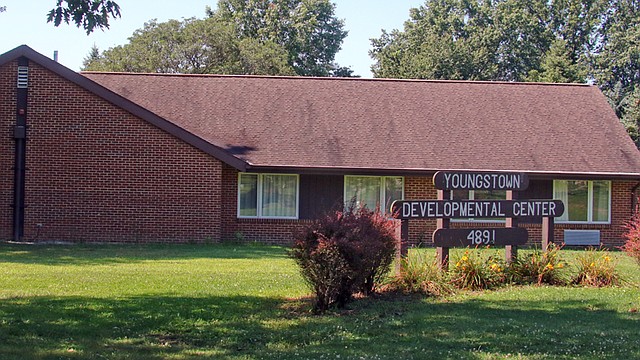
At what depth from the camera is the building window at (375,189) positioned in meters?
22.8

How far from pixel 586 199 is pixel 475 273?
1248 centimetres

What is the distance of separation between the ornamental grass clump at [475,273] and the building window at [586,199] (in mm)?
11577

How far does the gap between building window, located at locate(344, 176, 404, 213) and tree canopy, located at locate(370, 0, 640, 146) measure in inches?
1004

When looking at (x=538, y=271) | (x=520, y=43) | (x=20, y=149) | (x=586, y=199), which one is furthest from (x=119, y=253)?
(x=520, y=43)

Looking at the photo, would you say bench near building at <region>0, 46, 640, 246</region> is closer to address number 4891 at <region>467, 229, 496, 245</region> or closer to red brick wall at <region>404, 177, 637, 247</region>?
red brick wall at <region>404, 177, 637, 247</region>

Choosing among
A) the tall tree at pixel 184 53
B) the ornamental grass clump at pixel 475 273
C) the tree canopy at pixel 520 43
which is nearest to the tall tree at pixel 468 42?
the tree canopy at pixel 520 43

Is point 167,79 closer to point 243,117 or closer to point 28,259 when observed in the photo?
point 243,117

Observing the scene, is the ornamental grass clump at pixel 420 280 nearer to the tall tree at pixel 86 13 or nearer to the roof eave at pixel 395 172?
the tall tree at pixel 86 13

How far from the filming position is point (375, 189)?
2302cm

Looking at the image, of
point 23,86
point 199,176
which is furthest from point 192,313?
point 23,86

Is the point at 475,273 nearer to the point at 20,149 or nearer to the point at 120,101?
the point at 120,101

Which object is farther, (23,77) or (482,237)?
(23,77)

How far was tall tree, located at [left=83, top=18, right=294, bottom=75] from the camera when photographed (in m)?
43.1

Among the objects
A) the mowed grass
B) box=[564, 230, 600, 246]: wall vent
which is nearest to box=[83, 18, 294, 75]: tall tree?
box=[564, 230, 600, 246]: wall vent
